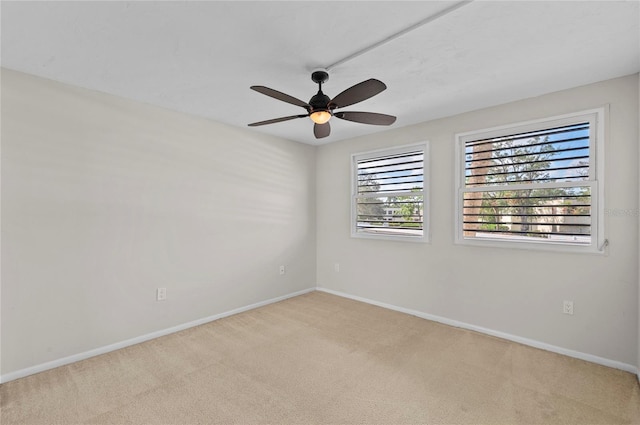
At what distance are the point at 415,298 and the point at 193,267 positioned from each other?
2.60 meters

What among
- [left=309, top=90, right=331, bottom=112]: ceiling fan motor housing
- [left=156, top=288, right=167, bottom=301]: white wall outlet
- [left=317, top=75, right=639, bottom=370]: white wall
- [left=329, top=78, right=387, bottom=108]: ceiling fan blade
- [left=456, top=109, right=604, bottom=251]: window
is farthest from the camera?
[left=156, top=288, right=167, bottom=301]: white wall outlet

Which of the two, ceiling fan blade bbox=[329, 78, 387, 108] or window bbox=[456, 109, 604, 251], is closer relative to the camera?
ceiling fan blade bbox=[329, 78, 387, 108]

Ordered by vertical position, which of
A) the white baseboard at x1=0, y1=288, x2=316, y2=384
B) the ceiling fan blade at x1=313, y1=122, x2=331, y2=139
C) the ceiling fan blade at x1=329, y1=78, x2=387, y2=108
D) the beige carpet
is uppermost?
the ceiling fan blade at x1=329, y1=78, x2=387, y2=108

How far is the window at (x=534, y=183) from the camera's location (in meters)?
2.57

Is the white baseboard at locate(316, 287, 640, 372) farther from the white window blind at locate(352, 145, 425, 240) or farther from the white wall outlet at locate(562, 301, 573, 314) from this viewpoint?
the white window blind at locate(352, 145, 425, 240)

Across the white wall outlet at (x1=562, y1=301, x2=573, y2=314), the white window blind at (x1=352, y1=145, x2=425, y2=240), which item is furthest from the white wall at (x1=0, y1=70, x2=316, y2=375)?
the white wall outlet at (x1=562, y1=301, x2=573, y2=314)

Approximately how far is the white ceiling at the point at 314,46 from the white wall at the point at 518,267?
1.03 ft

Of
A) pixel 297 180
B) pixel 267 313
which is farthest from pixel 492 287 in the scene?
pixel 297 180

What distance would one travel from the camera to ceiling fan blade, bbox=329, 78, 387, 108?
183cm

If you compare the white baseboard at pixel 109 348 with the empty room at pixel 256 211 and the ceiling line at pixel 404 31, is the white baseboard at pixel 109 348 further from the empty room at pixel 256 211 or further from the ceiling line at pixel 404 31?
the ceiling line at pixel 404 31

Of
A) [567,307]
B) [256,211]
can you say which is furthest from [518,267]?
[256,211]

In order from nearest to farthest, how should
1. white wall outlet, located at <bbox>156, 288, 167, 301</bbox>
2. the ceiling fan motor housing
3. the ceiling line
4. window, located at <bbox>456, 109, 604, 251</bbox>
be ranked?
the ceiling line → the ceiling fan motor housing → window, located at <bbox>456, 109, 604, 251</bbox> → white wall outlet, located at <bbox>156, 288, 167, 301</bbox>

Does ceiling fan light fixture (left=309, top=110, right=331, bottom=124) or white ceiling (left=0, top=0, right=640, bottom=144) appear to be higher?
white ceiling (left=0, top=0, right=640, bottom=144)

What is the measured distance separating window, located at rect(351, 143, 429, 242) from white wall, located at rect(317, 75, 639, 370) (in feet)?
0.40
